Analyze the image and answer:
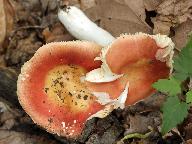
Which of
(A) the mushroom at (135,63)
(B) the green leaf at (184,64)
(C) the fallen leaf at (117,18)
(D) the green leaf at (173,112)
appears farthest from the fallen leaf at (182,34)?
(D) the green leaf at (173,112)

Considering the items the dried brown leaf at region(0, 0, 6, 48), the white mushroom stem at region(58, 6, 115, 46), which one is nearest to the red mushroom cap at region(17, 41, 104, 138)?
the white mushroom stem at region(58, 6, 115, 46)

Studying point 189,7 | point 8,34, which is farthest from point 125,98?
point 8,34

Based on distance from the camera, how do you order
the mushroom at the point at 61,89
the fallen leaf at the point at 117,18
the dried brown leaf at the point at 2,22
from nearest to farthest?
the mushroom at the point at 61,89 < the fallen leaf at the point at 117,18 < the dried brown leaf at the point at 2,22

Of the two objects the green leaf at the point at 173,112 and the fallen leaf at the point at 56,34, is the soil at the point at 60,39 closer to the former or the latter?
the fallen leaf at the point at 56,34

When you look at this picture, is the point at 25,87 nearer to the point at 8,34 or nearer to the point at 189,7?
the point at 8,34

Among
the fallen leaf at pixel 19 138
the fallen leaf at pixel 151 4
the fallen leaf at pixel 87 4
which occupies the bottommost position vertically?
the fallen leaf at pixel 19 138

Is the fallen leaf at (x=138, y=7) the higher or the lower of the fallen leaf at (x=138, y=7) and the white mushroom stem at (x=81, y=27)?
the higher

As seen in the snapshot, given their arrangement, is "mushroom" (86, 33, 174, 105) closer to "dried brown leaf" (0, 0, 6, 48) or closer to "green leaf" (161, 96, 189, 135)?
"green leaf" (161, 96, 189, 135)

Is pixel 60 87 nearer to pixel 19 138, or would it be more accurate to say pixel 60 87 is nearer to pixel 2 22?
pixel 19 138
